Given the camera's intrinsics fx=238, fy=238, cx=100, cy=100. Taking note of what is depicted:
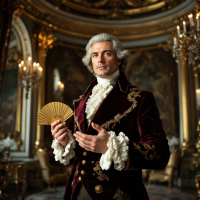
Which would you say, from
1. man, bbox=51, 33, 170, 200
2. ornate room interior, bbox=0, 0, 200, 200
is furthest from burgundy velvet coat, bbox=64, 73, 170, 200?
ornate room interior, bbox=0, 0, 200, 200

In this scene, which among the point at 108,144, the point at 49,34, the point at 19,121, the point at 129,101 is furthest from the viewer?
the point at 49,34

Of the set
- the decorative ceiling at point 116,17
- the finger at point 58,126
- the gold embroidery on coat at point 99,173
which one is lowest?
the gold embroidery on coat at point 99,173

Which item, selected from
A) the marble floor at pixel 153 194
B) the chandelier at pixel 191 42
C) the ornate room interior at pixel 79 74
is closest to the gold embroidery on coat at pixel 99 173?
the chandelier at pixel 191 42

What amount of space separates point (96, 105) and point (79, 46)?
7495 millimetres

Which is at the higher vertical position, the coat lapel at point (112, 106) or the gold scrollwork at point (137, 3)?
the gold scrollwork at point (137, 3)

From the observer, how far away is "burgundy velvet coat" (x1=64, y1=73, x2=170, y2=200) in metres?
1.31

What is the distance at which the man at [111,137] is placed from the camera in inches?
50.2

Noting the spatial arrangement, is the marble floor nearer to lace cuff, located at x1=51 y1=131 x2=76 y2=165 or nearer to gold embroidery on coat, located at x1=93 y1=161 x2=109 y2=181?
lace cuff, located at x1=51 y1=131 x2=76 y2=165

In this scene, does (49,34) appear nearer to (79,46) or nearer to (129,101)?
(79,46)

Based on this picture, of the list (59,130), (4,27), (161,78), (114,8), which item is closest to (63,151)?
(59,130)

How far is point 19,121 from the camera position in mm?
6969

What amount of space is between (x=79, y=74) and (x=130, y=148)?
7.62 metres

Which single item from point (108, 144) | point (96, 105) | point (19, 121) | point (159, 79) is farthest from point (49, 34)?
point (108, 144)

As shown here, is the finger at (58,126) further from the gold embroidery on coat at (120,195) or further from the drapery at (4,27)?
the drapery at (4,27)
